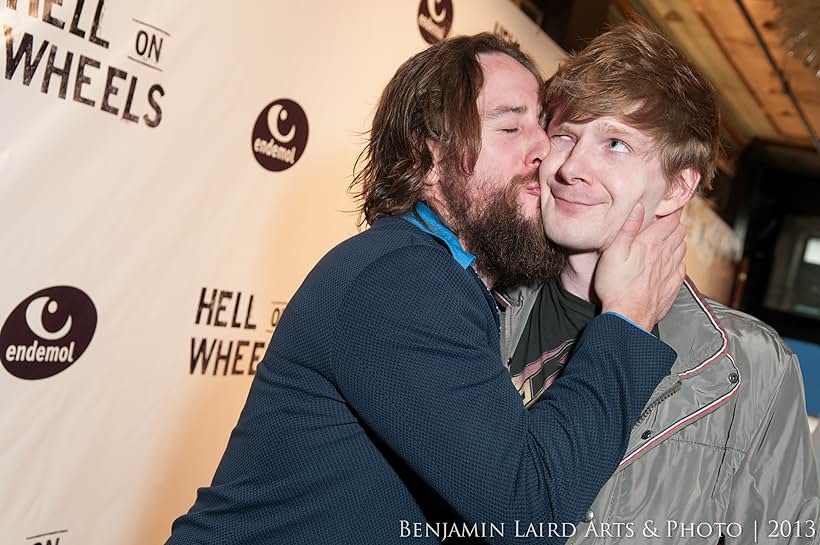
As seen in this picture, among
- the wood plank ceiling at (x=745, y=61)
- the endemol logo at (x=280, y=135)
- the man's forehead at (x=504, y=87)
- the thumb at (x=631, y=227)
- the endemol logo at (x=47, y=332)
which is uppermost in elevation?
the wood plank ceiling at (x=745, y=61)

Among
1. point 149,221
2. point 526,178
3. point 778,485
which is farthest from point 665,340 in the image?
point 149,221

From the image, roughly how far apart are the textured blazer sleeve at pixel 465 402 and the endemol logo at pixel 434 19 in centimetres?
241

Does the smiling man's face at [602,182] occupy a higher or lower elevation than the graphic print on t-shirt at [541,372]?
higher

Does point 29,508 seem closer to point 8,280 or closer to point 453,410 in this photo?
point 8,280

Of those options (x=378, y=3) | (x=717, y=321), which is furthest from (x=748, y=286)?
(x=717, y=321)

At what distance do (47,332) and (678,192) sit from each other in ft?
5.60

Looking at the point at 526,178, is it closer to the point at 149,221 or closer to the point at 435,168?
the point at 435,168

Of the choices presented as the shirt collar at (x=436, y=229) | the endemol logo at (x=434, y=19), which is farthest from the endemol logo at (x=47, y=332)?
the endemol logo at (x=434, y=19)

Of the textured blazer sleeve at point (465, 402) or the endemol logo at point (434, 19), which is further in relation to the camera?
the endemol logo at point (434, 19)

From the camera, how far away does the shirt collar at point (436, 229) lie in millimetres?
1740

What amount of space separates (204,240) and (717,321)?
1649mm

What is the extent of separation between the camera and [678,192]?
2.03 m

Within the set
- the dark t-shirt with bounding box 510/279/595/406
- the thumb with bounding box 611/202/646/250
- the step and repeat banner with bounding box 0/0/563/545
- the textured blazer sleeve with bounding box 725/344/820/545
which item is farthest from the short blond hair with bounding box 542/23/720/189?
the step and repeat banner with bounding box 0/0/563/545

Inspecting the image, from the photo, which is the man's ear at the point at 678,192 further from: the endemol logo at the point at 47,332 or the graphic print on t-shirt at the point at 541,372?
the endemol logo at the point at 47,332
